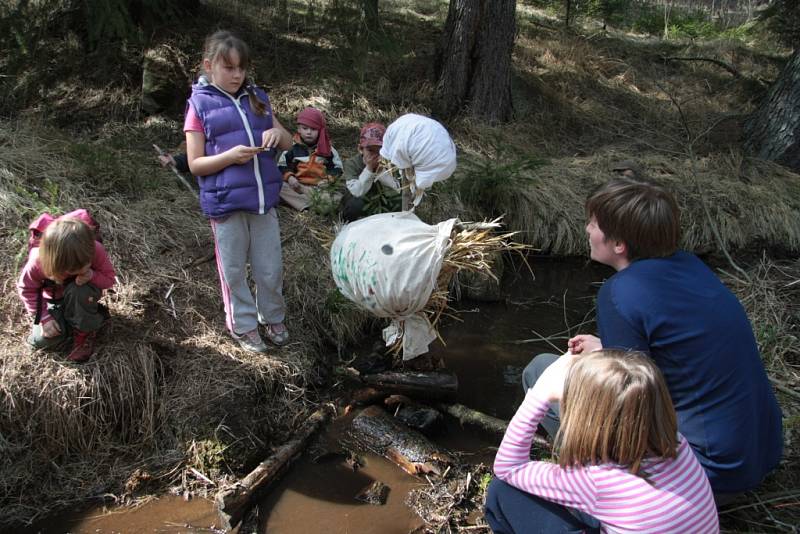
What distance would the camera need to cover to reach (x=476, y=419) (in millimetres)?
3148

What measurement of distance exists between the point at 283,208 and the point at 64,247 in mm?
2050

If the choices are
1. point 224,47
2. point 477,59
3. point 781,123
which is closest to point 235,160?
point 224,47

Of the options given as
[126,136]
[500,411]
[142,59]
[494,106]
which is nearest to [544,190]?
[494,106]

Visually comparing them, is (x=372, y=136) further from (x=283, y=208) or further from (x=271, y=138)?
(x=283, y=208)

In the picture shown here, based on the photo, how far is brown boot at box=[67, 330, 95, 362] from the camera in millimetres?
2922

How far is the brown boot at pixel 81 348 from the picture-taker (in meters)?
2.92

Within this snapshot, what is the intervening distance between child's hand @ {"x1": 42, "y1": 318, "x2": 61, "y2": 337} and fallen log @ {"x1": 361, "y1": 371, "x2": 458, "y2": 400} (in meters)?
1.63

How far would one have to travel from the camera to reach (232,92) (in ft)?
9.41

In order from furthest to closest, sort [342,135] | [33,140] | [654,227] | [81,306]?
1. [342,135]
2. [33,140]
3. [81,306]
4. [654,227]

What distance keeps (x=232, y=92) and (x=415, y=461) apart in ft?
6.70

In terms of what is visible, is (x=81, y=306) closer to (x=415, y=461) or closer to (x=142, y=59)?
(x=415, y=461)

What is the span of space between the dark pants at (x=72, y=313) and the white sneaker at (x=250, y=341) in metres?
0.73

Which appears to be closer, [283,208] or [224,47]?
[224,47]

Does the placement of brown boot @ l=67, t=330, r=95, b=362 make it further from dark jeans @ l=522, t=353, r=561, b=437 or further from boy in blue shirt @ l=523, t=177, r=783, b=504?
boy in blue shirt @ l=523, t=177, r=783, b=504
